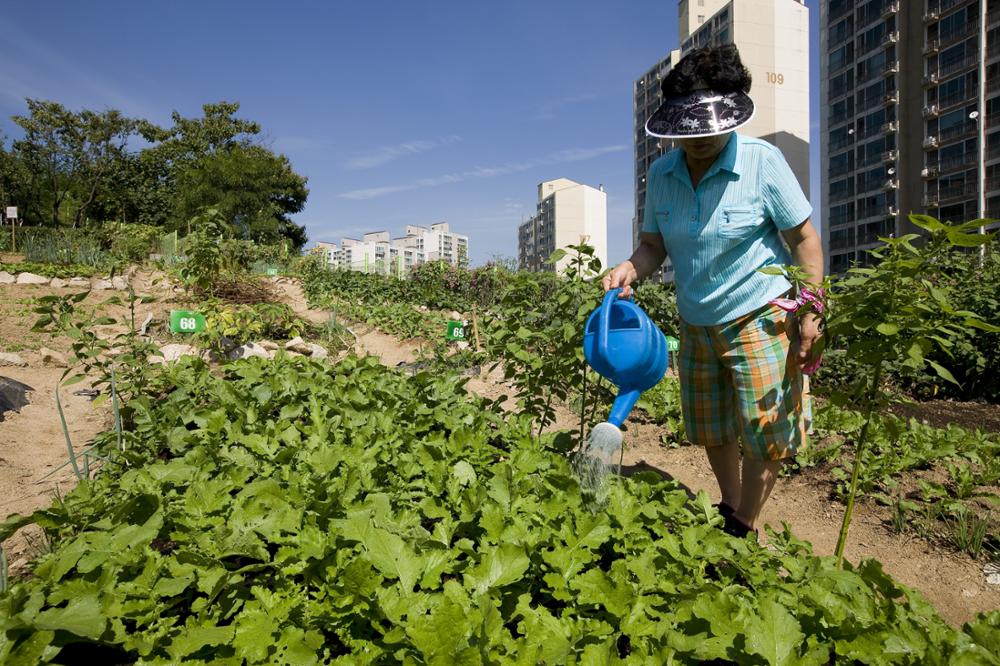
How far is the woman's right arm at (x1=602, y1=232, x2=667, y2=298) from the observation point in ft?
6.33

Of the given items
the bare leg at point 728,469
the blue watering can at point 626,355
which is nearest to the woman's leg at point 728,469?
the bare leg at point 728,469

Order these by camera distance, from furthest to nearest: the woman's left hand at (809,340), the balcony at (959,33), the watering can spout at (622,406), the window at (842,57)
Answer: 1. the window at (842,57)
2. the balcony at (959,33)
3. the woman's left hand at (809,340)
4. the watering can spout at (622,406)

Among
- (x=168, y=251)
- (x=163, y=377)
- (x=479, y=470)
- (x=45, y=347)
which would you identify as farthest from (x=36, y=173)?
(x=479, y=470)

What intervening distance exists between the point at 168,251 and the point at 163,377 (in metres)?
7.44

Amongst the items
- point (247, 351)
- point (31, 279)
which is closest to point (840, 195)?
point (247, 351)

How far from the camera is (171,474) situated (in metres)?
1.60

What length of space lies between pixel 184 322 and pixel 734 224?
351cm

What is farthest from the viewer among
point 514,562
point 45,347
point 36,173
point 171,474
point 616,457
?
point 36,173

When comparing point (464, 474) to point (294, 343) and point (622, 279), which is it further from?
point (294, 343)

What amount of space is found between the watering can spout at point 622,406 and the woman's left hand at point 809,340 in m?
0.54

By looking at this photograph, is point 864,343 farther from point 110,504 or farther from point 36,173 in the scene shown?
point 36,173

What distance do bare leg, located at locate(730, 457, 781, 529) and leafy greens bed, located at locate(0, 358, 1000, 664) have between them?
0.32 m

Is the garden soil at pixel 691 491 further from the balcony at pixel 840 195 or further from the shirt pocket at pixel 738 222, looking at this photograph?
the balcony at pixel 840 195

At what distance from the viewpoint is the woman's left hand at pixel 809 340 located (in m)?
1.71
